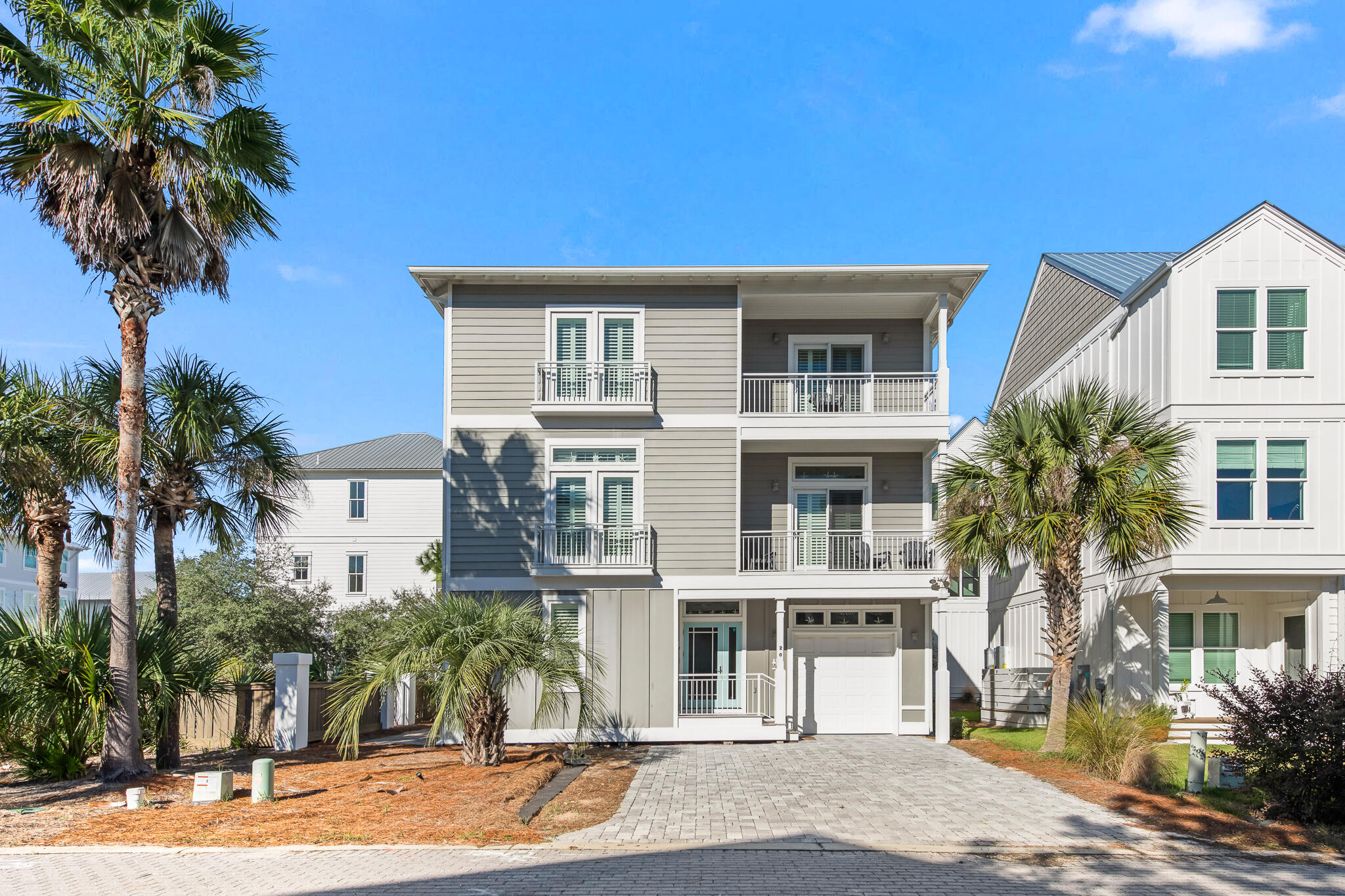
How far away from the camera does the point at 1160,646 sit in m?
19.9

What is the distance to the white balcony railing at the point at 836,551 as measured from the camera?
808 inches

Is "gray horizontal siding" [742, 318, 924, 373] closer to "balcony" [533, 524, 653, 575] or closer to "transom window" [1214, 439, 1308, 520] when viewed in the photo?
"balcony" [533, 524, 653, 575]

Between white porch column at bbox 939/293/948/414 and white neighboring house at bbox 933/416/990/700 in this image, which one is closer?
white porch column at bbox 939/293/948/414

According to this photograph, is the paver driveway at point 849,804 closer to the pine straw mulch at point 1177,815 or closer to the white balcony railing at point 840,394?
the pine straw mulch at point 1177,815

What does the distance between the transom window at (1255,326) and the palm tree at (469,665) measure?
1395 centimetres

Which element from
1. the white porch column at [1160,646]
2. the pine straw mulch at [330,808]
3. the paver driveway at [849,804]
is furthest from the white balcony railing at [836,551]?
the pine straw mulch at [330,808]

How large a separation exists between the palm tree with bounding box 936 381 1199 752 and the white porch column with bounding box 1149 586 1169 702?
2.54 m

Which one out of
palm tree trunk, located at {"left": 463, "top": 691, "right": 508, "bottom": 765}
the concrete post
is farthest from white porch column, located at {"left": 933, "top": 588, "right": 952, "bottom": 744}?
the concrete post

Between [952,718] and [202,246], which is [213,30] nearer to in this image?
[202,246]

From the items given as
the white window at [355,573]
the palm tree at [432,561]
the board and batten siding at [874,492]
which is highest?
the board and batten siding at [874,492]

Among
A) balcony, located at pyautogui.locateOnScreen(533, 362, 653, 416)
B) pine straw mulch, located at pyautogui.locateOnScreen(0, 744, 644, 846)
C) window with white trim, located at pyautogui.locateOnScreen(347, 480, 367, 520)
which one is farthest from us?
window with white trim, located at pyautogui.locateOnScreen(347, 480, 367, 520)

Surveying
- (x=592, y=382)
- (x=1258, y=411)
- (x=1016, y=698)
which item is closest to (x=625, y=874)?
(x=592, y=382)

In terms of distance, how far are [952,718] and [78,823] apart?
1605cm

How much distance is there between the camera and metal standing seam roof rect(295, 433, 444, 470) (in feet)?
138
